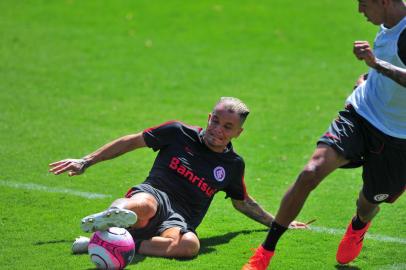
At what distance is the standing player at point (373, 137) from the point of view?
21.7ft

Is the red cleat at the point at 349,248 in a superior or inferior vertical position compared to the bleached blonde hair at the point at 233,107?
A: inferior

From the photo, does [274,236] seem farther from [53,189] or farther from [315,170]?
[53,189]

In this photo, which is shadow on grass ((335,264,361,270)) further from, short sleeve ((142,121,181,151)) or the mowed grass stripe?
the mowed grass stripe

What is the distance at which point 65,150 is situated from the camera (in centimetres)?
1115

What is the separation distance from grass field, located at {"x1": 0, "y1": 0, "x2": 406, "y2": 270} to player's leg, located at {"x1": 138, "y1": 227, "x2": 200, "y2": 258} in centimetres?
12

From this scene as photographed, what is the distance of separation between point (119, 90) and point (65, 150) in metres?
3.65

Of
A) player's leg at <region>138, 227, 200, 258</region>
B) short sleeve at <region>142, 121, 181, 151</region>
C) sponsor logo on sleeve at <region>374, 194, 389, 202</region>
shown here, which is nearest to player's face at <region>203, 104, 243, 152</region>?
short sleeve at <region>142, 121, 181, 151</region>

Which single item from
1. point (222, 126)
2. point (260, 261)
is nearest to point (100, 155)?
point (222, 126)

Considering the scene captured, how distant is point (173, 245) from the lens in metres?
7.26

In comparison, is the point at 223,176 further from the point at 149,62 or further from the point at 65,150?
the point at 149,62

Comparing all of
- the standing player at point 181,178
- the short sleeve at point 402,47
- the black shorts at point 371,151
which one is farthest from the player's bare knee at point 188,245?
the short sleeve at point 402,47

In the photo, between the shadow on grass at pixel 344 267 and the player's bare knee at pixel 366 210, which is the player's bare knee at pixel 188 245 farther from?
the player's bare knee at pixel 366 210

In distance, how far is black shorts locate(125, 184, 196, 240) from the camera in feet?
24.6

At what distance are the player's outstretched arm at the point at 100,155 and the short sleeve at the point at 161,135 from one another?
7 centimetres
